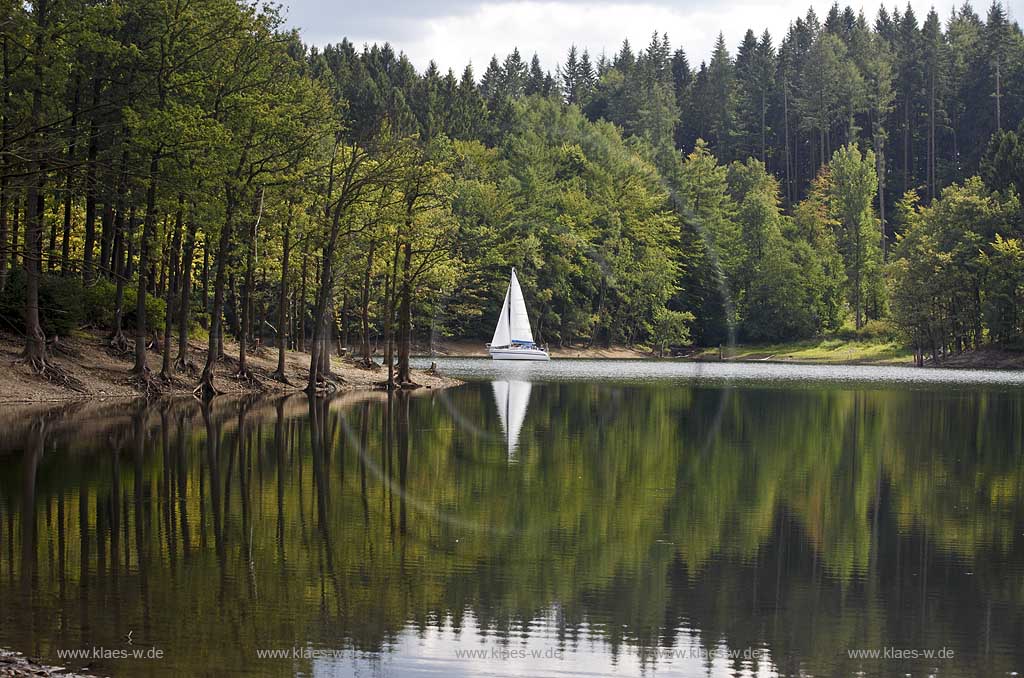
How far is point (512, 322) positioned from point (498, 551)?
337 ft

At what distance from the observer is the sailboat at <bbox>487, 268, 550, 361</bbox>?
119938 millimetres

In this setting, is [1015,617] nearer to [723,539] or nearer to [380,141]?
[723,539]

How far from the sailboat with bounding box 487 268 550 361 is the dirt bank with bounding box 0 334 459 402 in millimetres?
55114

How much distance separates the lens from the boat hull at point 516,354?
393 feet

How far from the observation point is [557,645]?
13.2 meters

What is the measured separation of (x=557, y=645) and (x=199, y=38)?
39.1 m

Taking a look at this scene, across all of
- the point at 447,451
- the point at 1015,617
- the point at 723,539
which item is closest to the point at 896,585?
the point at 1015,617

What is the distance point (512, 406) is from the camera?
53.8m

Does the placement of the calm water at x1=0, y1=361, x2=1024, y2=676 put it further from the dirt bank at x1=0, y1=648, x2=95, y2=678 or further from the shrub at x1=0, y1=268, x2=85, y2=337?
the shrub at x1=0, y1=268, x2=85, y2=337

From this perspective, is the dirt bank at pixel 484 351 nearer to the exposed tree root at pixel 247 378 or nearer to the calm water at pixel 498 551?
the exposed tree root at pixel 247 378

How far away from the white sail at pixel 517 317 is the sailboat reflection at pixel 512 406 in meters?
42.0

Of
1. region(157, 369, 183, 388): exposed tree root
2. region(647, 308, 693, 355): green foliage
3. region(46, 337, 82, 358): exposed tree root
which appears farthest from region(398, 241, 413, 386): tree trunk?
region(647, 308, 693, 355): green foliage

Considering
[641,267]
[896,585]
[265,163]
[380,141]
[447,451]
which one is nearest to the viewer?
[896,585]

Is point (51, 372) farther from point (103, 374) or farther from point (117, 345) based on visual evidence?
point (117, 345)
